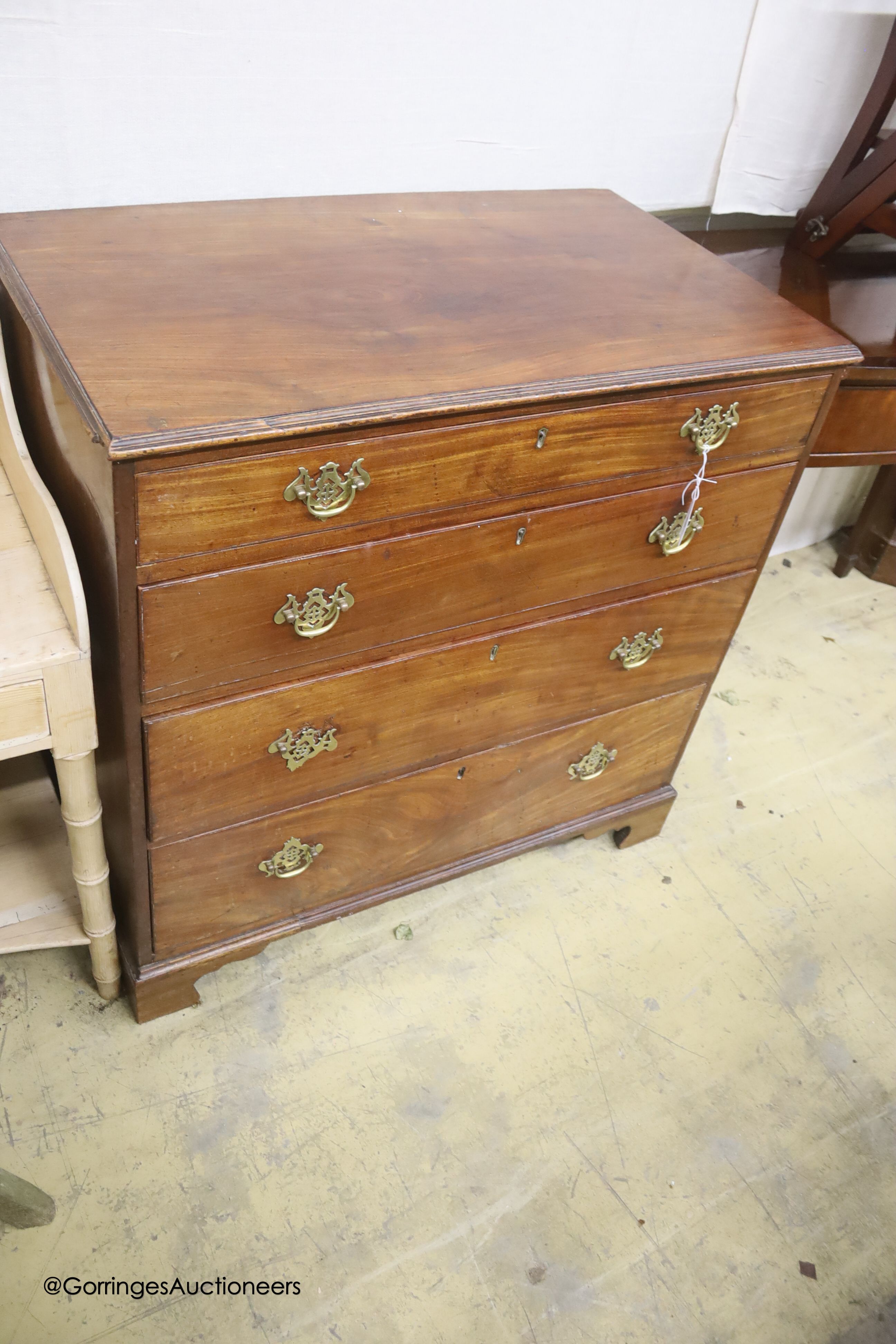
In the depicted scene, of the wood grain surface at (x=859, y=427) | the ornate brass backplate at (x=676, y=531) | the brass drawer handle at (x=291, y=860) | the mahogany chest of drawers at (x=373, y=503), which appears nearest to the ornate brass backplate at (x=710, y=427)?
the mahogany chest of drawers at (x=373, y=503)

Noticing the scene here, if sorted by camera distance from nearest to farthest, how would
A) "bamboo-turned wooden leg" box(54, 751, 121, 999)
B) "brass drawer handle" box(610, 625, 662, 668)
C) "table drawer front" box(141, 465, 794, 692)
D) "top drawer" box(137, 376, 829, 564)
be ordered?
"top drawer" box(137, 376, 829, 564), "table drawer front" box(141, 465, 794, 692), "bamboo-turned wooden leg" box(54, 751, 121, 999), "brass drawer handle" box(610, 625, 662, 668)

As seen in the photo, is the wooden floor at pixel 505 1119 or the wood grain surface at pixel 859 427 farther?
the wood grain surface at pixel 859 427

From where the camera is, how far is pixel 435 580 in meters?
1.46

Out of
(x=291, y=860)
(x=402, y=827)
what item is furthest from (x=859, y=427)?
(x=291, y=860)

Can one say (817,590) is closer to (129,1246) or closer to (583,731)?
(583,731)

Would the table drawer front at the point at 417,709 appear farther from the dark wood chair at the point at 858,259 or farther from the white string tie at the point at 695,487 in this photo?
the dark wood chair at the point at 858,259

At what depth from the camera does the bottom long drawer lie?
5.28 feet

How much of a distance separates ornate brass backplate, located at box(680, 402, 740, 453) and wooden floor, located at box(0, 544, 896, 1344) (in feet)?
3.22

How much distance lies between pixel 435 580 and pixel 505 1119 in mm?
922

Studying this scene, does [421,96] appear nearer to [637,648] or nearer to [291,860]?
[637,648]

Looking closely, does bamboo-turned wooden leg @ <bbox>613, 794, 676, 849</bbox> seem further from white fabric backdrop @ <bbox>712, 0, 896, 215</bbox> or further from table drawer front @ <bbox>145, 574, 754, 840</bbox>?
white fabric backdrop @ <bbox>712, 0, 896, 215</bbox>

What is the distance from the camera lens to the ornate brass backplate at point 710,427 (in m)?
1.50

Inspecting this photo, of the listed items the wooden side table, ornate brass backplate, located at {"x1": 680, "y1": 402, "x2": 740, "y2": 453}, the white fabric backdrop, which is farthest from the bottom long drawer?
the white fabric backdrop

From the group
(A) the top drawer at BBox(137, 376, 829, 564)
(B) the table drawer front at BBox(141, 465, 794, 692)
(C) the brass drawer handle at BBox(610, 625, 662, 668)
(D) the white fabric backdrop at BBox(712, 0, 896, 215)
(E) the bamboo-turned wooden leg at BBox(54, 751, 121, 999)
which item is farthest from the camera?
(D) the white fabric backdrop at BBox(712, 0, 896, 215)
